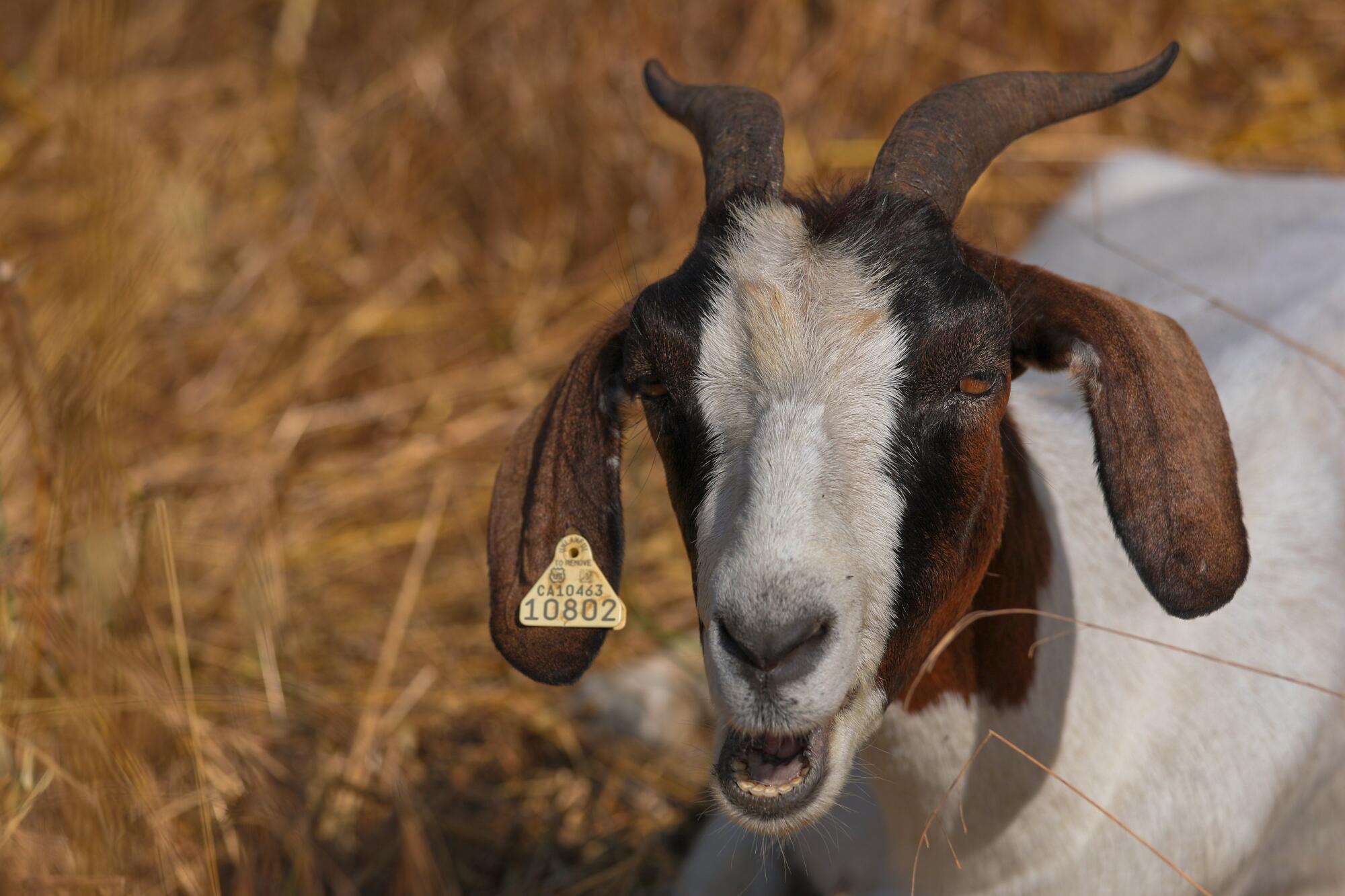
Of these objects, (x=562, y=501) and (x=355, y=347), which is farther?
(x=355, y=347)

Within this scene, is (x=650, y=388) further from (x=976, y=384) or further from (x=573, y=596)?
(x=976, y=384)

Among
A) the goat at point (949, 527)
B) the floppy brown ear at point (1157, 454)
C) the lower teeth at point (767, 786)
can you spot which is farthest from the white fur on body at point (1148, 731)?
the lower teeth at point (767, 786)

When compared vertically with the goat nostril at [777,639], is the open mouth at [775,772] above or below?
below

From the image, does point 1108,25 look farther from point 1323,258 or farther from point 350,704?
point 350,704

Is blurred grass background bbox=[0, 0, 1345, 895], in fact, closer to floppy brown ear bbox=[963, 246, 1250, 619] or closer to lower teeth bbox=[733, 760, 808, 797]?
floppy brown ear bbox=[963, 246, 1250, 619]

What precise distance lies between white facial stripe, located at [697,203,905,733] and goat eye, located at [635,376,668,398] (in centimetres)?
14

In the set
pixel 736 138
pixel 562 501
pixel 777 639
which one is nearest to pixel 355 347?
pixel 562 501

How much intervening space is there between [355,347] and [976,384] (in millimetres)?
4549

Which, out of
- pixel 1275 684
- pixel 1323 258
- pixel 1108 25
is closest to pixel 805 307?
pixel 1275 684

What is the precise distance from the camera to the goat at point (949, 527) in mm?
2354

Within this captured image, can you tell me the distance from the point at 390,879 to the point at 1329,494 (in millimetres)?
2768

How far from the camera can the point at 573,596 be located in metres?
2.81

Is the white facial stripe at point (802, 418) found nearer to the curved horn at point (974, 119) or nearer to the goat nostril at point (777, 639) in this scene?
the goat nostril at point (777, 639)

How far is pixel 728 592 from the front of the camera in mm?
2199
